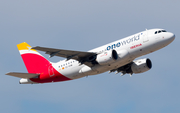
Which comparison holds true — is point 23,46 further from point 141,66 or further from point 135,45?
point 135,45

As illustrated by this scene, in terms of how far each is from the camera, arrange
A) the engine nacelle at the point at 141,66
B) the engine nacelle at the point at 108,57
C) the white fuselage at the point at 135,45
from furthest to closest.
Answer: the engine nacelle at the point at 141,66
the white fuselage at the point at 135,45
the engine nacelle at the point at 108,57

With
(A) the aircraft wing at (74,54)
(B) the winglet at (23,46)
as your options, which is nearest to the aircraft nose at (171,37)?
(A) the aircraft wing at (74,54)

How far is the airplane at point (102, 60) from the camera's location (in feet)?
140

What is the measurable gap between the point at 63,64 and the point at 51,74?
95.9 inches

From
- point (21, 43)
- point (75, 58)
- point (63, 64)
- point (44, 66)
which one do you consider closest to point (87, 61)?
point (75, 58)

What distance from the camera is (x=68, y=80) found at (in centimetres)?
4825

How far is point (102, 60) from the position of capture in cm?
4306

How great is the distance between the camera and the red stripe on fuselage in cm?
4834

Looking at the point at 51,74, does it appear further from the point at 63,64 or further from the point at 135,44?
the point at 135,44

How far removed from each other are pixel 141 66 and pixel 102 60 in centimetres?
951

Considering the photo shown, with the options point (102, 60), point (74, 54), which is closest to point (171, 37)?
point (102, 60)

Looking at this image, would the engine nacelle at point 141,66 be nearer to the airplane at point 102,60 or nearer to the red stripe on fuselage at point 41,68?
the airplane at point 102,60

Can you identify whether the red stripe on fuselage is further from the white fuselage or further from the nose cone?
the nose cone

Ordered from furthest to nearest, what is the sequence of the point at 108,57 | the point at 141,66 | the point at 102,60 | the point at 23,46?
the point at 23,46 < the point at 141,66 < the point at 102,60 < the point at 108,57
